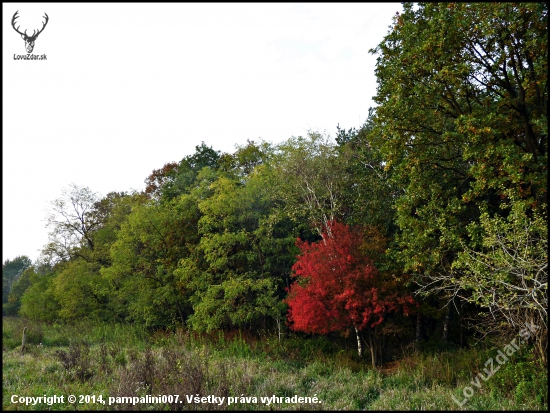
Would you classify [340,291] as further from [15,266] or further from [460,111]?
[15,266]

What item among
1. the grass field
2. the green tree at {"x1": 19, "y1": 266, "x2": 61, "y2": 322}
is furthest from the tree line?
the green tree at {"x1": 19, "y1": 266, "x2": 61, "y2": 322}

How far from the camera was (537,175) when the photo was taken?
806 centimetres

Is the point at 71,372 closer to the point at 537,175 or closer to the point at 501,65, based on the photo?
the point at 537,175

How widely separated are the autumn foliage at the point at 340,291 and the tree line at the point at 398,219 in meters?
0.06

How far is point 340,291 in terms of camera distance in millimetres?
12180

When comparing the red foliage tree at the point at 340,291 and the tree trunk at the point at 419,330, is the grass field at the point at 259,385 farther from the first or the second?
the tree trunk at the point at 419,330

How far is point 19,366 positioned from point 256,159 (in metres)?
19.6

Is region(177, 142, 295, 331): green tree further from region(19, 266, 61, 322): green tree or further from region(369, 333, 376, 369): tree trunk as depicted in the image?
region(19, 266, 61, 322): green tree

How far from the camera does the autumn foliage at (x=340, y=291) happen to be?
1207 cm

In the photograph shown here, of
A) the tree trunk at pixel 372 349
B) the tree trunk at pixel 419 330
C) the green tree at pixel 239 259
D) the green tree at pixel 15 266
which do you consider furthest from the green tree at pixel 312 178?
the green tree at pixel 15 266

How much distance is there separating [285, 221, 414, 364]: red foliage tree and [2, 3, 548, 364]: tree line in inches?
2.2

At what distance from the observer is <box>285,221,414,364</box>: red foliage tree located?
12.1 metres

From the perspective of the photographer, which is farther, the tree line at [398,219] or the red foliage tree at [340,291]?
the red foliage tree at [340,291]

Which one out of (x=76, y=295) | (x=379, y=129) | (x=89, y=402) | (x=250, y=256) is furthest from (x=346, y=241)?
(x=76, y=295)
